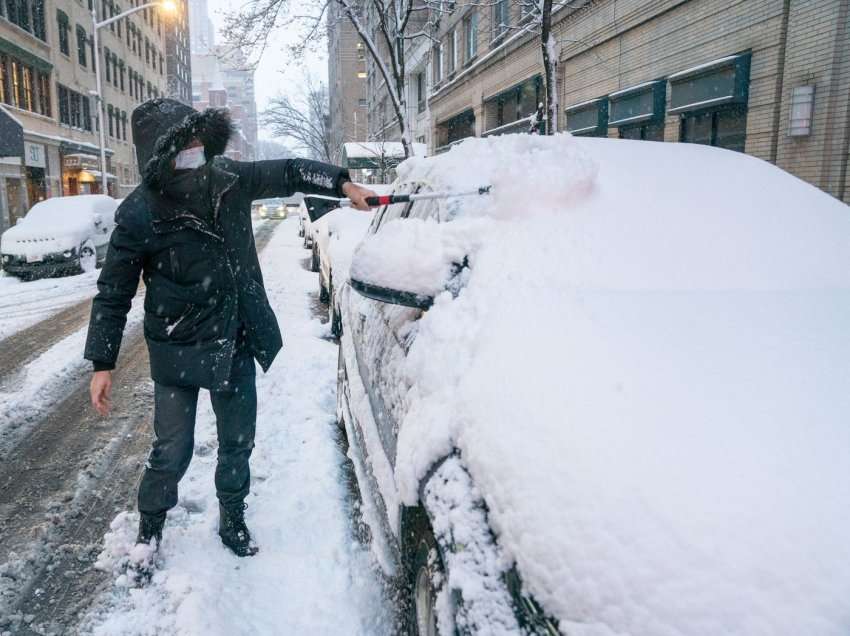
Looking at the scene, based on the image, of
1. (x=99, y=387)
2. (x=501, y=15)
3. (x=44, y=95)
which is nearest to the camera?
(x=99, y=387)

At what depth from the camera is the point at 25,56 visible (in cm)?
2634

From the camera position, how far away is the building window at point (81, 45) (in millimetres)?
33250

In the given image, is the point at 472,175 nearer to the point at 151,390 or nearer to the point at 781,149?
the point at 151,390

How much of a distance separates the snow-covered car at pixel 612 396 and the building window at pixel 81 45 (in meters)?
37.1

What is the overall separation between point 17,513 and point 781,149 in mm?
10344

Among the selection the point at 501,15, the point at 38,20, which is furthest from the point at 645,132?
the point at 38,20

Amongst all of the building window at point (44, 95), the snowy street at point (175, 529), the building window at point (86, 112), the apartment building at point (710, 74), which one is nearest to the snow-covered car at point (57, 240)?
the snowy street at point (175, 529)

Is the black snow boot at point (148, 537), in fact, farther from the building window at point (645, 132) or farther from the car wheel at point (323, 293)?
the building window at point (645, 132)

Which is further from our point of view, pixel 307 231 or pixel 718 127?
pixel 307 231

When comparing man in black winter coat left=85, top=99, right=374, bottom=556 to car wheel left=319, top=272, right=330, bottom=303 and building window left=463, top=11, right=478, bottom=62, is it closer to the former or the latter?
car wheel left=319, top=272, right=330, bottom=303

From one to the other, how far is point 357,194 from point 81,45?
3776 cm

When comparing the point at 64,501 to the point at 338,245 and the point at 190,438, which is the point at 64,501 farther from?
the point at 338,245

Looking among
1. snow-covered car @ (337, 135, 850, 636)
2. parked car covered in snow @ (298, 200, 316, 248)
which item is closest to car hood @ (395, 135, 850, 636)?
snow-covered car @ (337, 135, 850, 636)

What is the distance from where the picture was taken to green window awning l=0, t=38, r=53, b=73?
80.4 ft
